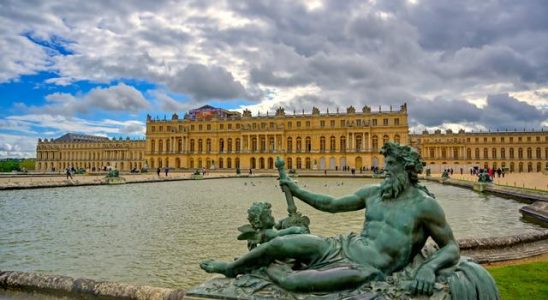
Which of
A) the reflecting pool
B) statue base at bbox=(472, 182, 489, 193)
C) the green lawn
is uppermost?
statue base at bbox=(472, 182, 489, 193)

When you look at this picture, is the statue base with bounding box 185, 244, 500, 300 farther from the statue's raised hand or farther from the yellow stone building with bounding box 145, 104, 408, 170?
the yellow stone building with bounding box 145, 104, 408, 170

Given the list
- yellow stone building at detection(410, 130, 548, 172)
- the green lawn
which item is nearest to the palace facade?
yellow stone building at detection(410, 130, 548, 172)

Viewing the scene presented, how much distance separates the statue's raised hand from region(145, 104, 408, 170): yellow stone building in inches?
2693

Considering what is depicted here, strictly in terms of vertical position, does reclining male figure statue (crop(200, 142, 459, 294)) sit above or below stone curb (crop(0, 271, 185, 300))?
above

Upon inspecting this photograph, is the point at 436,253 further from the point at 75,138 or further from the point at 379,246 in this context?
the point at 75,138

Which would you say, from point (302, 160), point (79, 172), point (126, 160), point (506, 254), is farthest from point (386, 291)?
point (126, 160)

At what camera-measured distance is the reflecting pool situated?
7043mm

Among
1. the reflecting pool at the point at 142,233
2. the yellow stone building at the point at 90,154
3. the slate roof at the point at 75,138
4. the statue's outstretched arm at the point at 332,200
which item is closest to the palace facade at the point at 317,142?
the yellow stone building at the point at 90,154

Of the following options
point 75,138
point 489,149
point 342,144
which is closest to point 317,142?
point 342,144

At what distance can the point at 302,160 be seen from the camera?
2955 inches

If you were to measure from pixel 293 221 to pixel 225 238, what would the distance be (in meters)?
6.29

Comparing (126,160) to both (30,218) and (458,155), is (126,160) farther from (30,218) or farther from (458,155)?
(30,218)

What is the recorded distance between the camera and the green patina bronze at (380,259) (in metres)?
2.77

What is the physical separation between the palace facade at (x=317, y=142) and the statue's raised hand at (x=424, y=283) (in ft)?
225
